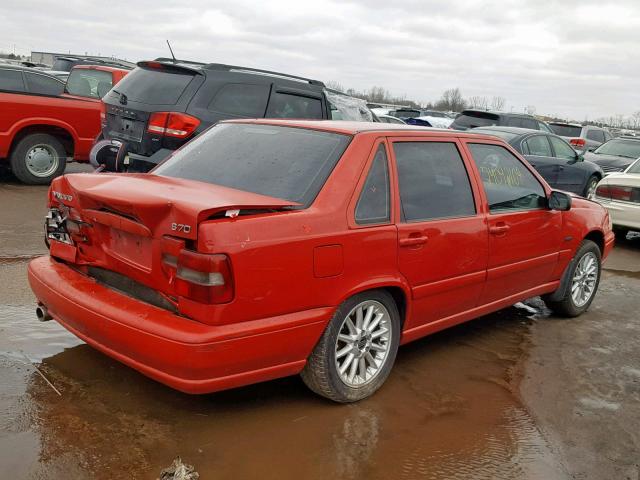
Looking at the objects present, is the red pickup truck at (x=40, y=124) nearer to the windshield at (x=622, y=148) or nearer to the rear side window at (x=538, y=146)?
the rear side window at (x=538, y=146)

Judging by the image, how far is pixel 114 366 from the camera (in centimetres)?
380

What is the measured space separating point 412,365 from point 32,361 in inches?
91.5

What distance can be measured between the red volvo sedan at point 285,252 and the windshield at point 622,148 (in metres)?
Result: 11.9

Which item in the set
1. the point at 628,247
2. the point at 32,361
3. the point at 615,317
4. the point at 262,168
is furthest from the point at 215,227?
the point at 628,247

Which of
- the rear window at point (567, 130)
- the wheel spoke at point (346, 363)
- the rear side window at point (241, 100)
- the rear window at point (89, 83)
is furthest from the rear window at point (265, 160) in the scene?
the rear window at point (567, 130)

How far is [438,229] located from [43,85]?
7.90 metres

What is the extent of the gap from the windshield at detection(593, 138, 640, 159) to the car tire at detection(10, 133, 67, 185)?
469 inches

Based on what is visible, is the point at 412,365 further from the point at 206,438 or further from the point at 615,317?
the point at 615,317

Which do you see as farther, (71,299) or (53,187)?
(53,187)

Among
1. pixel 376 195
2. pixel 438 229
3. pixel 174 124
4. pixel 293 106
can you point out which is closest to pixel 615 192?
pixel 293 106

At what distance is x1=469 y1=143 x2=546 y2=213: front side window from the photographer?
14.8 ft

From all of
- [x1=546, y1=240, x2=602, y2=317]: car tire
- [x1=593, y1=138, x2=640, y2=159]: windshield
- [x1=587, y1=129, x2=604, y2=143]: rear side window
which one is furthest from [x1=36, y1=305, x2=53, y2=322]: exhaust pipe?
[x1=587, y1=129, x2=604, y2=143]: rear side window

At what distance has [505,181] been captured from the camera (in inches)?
187

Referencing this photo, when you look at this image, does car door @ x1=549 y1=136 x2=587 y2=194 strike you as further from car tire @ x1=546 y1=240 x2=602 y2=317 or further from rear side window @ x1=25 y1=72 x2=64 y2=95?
rear side window @ x1=25 y1=72 x2=64 y2=95
